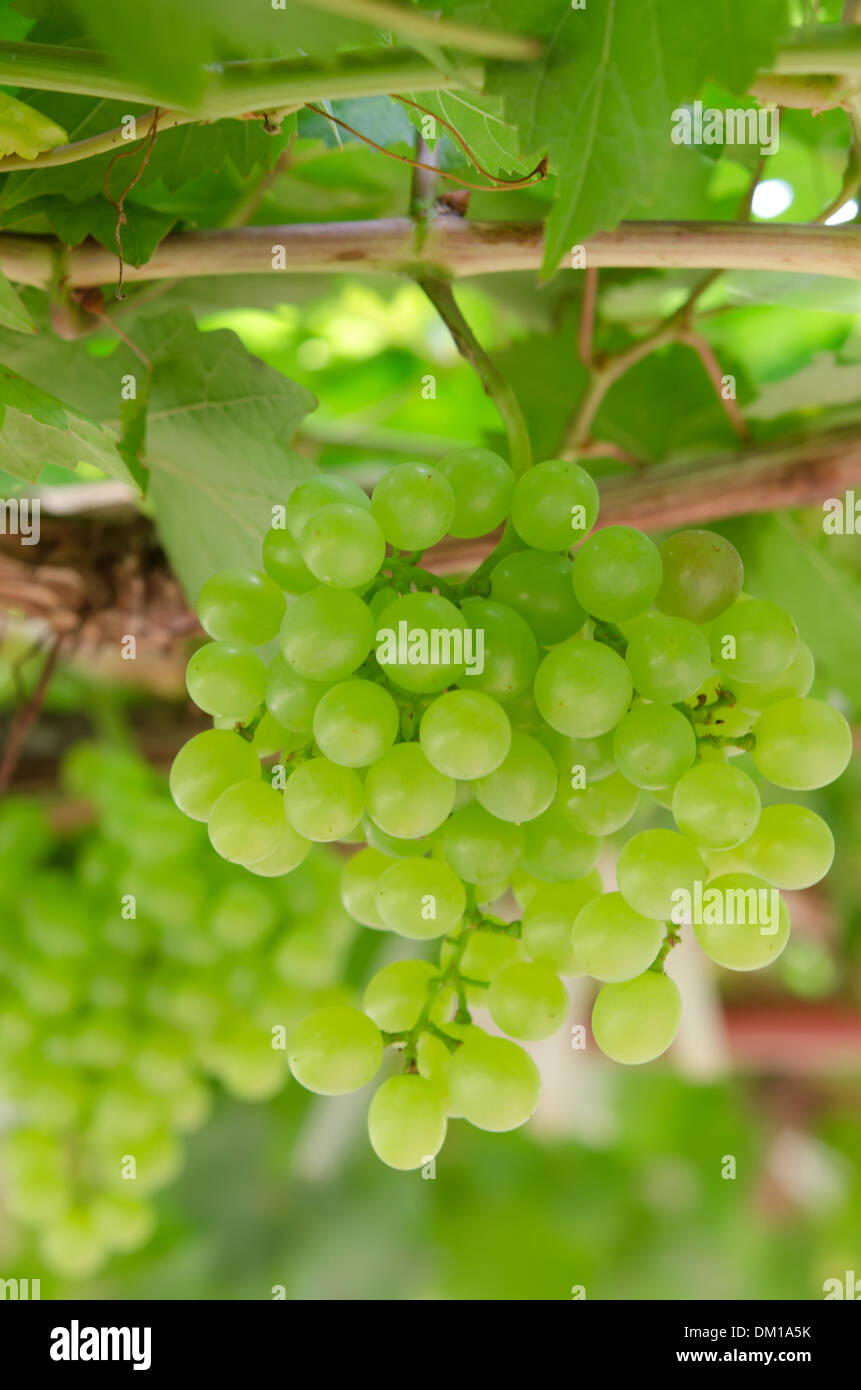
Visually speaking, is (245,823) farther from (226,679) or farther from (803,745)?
(803,745)

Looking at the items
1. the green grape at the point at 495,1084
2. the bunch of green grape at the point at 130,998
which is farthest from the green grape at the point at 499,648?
the bunch of green grape at the point at 130,998

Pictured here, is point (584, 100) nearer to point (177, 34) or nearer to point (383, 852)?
point (177, 34)

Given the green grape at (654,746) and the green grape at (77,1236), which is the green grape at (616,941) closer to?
the green grape at (654,746)

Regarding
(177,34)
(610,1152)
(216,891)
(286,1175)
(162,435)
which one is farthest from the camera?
(610,1152)

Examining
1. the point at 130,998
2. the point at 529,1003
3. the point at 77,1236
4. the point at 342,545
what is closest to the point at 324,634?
the point at 342,545

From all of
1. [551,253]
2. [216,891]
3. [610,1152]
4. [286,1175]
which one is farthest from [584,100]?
[610,1152]

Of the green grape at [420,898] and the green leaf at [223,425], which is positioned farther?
the green leaf at [223,425]

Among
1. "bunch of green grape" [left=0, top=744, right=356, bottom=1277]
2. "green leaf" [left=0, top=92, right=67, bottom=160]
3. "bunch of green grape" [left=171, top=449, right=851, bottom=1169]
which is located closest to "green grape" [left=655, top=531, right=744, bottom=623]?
"bunch of green grape" [left=171, top=449, right=851, bottom=1169]
